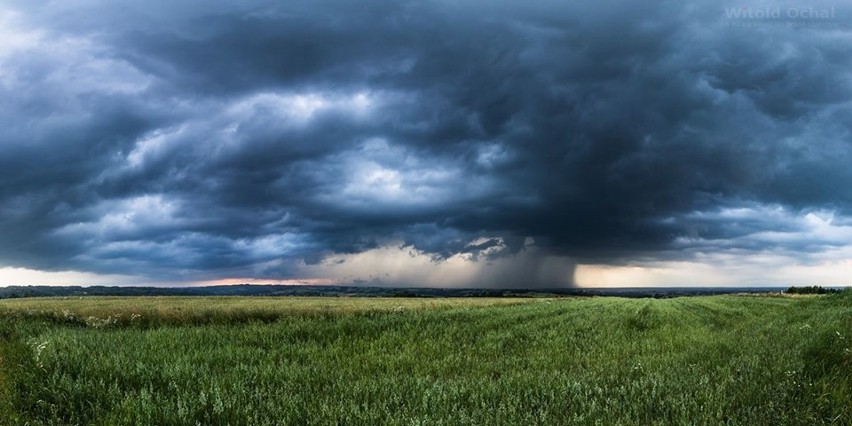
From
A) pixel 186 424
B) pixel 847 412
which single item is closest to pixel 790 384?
pixel 847 412

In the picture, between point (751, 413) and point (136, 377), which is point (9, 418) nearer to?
point (136, 377)

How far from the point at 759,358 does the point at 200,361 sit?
13108 mm

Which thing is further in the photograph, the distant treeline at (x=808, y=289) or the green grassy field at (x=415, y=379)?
the distant treeline at (x=808, y=289)

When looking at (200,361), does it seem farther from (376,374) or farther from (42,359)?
(376,374)

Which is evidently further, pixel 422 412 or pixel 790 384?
pixel 790 384

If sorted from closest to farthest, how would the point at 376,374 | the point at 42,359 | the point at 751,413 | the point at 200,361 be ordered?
the point at 751,413 → the point at 42,359 → the point at 376,374 → the point at 200,361

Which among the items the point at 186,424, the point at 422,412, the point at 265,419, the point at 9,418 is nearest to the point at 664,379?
the point at 422,412

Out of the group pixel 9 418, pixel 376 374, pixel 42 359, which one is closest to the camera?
pixel 9 418

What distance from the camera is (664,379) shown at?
9789 mm

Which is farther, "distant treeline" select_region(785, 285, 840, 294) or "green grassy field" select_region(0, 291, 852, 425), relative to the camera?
"distant treeline" select_region(785, 285, 840, 294)

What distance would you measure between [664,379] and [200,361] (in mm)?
10775

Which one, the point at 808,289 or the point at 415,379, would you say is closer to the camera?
the point at 415,379

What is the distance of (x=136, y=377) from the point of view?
417 inches

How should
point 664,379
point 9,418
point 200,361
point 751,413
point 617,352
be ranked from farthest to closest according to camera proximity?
1. point 617,352
2. point 200,361
3. point 664,379
4. point 9,418
5. point 751,413
